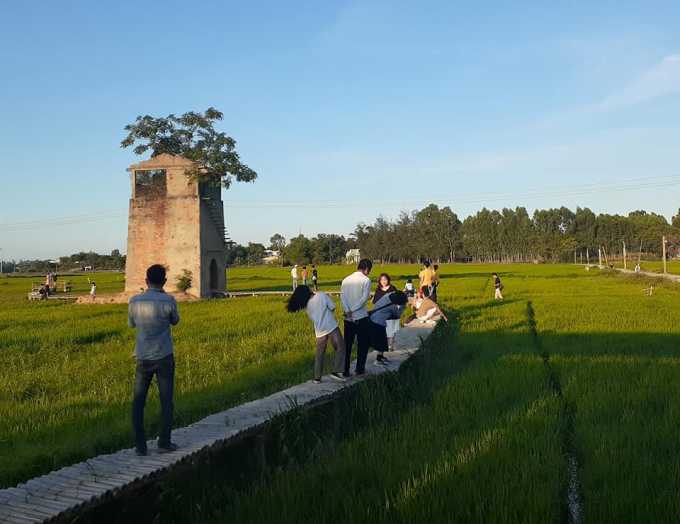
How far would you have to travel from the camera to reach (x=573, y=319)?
636 inches

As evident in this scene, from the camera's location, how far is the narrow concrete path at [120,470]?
375 cm

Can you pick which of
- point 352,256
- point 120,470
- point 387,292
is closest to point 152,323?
point 120,470

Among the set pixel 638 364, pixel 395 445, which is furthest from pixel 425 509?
pixel 638 364

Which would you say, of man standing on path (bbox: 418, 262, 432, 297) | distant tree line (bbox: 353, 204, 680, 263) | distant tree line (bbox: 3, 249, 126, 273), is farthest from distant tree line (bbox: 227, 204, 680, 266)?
man standing on path (bbox: 418, 262, 432, 297)

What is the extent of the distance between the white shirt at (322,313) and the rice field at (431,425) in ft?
2.72

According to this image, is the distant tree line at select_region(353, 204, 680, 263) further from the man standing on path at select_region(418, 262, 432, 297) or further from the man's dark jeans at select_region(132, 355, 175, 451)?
the man's dark jeans at select_region(132, 355, 175, 451)

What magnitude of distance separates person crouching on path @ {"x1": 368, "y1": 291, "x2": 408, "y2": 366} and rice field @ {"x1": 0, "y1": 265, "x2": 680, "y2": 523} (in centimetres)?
53

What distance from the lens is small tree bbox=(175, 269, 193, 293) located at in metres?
27.8

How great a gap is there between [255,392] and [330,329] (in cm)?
158

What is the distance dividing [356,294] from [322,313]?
0.70 m

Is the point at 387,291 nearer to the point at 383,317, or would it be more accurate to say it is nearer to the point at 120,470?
the point at 383,317

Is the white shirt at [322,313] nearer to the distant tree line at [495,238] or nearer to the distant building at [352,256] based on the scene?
the distant tree line at [495,238]

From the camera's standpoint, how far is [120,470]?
447 cm

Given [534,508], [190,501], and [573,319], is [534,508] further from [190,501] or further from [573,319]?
[573,319]
